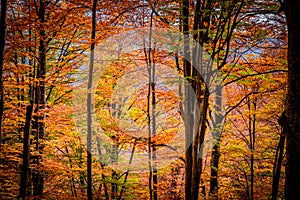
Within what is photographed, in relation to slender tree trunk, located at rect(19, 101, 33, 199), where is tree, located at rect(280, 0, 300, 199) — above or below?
above

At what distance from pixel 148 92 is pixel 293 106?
7466 mm

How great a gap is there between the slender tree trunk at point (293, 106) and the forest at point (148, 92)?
6.98 feet

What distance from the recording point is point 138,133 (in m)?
10.3

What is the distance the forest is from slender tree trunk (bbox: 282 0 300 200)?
2.13m

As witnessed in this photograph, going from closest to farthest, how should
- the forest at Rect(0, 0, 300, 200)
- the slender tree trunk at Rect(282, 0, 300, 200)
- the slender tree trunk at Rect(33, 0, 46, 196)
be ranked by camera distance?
the slender tree trunk at Rect(282, 0, 300, 200) → the forest at Rect(0, 0, 300, 200) → the slender tree trunk at Rect(33, 0, 46, 196)

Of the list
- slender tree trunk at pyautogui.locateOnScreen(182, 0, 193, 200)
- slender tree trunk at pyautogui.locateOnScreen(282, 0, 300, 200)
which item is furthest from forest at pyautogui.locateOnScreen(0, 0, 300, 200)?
slender tree trunk at pyautogui.locateOnScreen(282, 0, 300, 200)

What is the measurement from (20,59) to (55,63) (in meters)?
2.23

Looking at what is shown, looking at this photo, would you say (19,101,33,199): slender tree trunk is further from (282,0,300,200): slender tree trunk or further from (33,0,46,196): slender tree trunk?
(282,0,300,200): slender tree trunk

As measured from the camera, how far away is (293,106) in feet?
8.58

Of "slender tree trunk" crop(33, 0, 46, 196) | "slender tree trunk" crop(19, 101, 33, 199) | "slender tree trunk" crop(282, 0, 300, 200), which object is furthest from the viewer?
"slender tree trunk" crop(33, 0, 46, 196)

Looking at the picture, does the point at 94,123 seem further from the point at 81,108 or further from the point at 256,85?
the point at 256,85

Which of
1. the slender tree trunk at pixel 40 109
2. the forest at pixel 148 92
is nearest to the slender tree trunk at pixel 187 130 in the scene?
the forest at pixel 148 92

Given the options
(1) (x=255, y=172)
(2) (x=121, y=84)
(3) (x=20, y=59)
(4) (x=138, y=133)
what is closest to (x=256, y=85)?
(1) (x=255, y=172)

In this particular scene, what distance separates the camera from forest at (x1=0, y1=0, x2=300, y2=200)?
6316 mm
